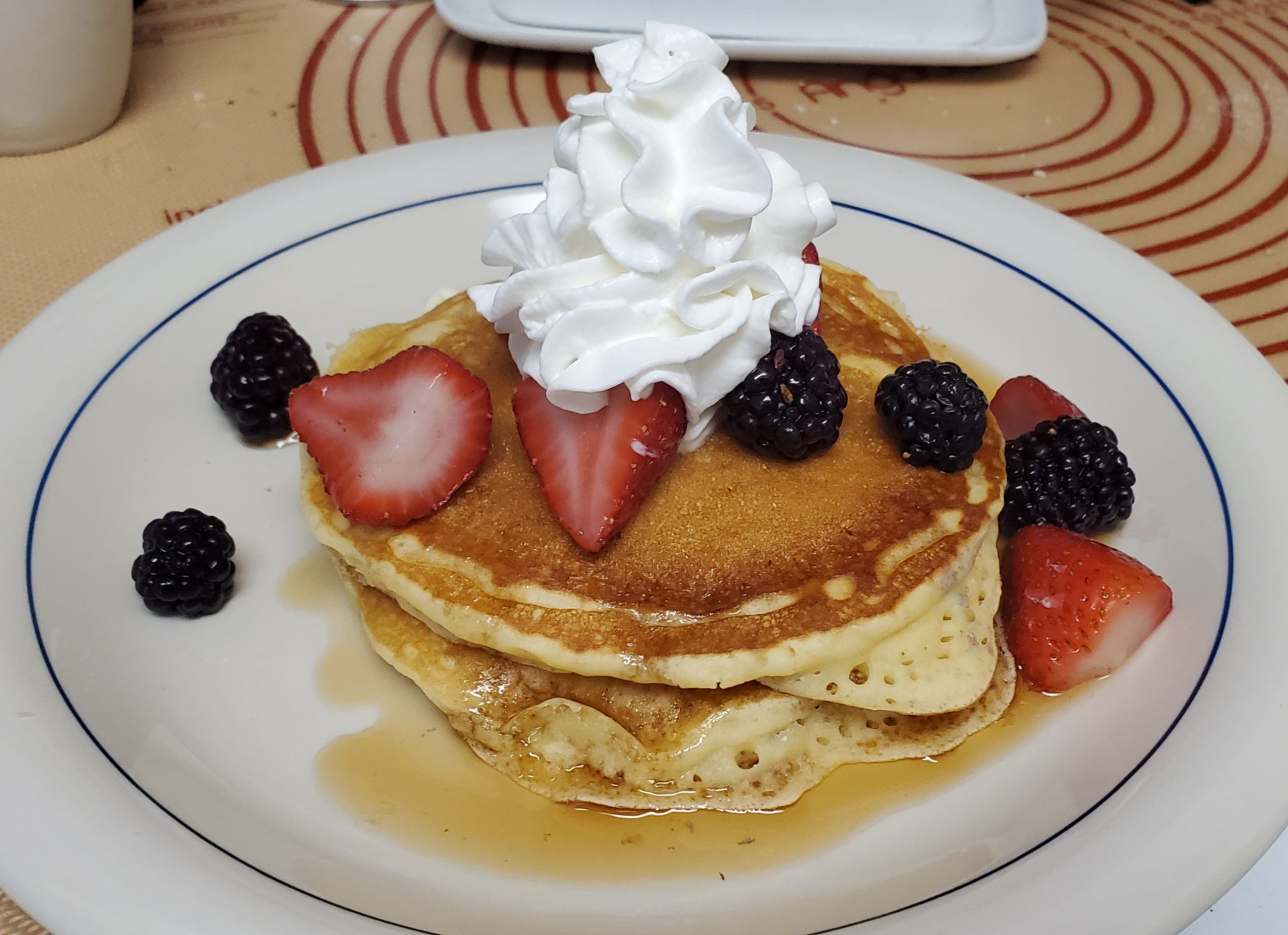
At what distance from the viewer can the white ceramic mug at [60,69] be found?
246cm

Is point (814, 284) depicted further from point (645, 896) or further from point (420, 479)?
point (645, 896)

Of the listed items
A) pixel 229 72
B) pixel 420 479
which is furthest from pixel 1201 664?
pixel 229 72

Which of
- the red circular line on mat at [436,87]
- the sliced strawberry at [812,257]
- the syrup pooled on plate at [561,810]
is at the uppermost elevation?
the sliced strawberry at [812,257]

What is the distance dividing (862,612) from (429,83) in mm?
2290

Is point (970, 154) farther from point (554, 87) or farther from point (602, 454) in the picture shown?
point (602, 454)

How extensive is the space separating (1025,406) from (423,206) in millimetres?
1285

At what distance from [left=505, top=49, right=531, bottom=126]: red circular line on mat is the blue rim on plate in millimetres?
777

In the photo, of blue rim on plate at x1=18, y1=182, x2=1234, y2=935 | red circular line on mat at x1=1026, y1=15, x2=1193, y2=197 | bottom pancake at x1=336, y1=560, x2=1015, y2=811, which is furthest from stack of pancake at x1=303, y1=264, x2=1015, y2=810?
red circular line on mat at x1=1026, y1=15, x2=1193, y2=197

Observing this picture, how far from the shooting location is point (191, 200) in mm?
2643

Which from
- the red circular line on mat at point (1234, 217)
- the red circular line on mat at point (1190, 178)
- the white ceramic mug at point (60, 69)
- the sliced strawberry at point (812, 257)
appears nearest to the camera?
the sliced strawberry at point (812, 257)

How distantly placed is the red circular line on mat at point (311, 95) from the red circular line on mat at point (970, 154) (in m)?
1.24

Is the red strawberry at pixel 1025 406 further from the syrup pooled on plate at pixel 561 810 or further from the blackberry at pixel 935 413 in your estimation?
the syrup pooled on plate at pixel 561 810

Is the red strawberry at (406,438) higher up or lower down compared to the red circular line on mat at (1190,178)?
lower down

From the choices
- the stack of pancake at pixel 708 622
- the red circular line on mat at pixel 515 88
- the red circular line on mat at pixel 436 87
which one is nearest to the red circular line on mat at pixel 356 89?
the red circular line on mat at pixel 436 87
